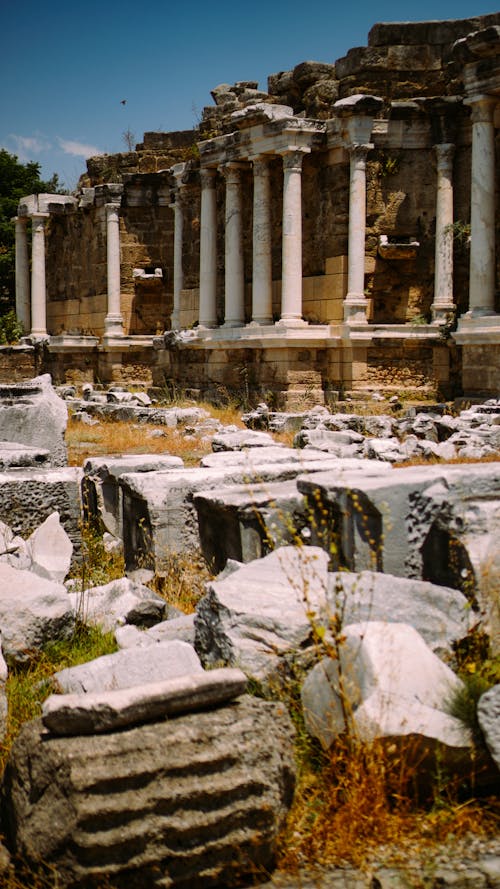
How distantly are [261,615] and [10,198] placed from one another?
38863 mm

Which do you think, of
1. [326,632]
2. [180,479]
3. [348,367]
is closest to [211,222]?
[348,367]

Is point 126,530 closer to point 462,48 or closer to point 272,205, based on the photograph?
point 462,48

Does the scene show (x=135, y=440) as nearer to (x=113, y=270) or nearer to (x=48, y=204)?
(x=113, y=270)

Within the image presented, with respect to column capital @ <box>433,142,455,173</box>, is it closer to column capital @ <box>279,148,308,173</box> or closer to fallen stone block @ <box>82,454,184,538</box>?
column capital @ <box>279,148,308,173</box>

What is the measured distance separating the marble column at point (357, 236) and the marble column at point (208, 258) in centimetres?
459

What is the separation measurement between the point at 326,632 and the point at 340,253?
1485cm

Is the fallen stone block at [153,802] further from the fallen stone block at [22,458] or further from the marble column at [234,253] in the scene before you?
the marble column at [234,253]

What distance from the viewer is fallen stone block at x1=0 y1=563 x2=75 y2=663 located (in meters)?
4.96

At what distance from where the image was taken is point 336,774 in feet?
12.2

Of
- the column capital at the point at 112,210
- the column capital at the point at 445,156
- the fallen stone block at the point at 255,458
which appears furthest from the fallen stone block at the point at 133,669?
the column capital at the point at 112,210

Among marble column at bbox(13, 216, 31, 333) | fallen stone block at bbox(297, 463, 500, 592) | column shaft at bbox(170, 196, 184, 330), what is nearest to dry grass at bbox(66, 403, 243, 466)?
column shaft at bbox(170, 196, 184, 330)

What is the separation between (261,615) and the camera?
4.36 metres

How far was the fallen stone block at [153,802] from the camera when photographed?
3201 mm

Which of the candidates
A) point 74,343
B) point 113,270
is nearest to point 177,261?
point 113,270
